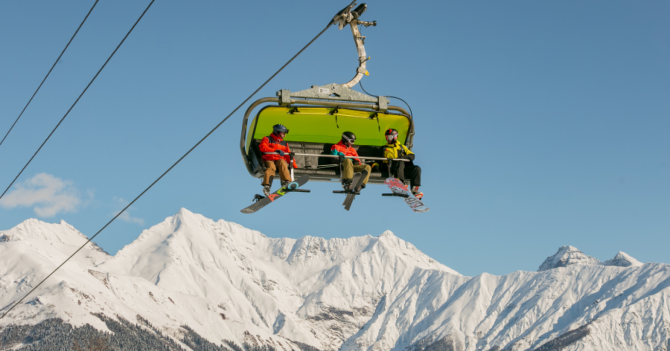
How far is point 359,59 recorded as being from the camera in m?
13.8

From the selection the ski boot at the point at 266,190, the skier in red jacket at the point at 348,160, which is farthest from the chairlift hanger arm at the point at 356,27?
the ski boot at the point at 266,190

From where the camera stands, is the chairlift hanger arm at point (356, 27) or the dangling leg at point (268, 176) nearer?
the chairlift hanger arm at point (356, 27)

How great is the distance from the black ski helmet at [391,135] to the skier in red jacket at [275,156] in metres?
2.29

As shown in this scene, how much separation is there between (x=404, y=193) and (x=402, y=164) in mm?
812

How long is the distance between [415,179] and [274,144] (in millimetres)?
3471

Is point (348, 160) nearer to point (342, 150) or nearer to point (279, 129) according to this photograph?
point (342, 150)

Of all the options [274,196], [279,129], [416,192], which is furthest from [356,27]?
[416,192]

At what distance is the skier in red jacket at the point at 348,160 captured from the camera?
599 inches

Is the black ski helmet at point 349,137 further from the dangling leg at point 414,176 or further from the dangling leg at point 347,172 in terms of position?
the dangling leg at point 414,176

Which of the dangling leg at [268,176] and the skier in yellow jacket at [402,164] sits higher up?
the skier in yellow jacket at [402,164]

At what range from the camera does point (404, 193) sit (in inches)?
621

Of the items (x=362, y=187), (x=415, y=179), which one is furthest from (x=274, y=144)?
(x=415, y=179)

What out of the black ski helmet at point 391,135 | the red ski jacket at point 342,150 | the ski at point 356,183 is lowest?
the ski at point 356,183

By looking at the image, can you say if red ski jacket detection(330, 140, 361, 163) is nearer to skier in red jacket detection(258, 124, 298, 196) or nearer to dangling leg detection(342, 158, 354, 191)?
dangling leg detection(342, 158, 354, 191)
